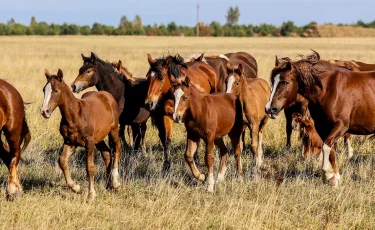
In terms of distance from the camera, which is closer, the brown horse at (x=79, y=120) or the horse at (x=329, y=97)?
the brown horse at (x=79, y=120)

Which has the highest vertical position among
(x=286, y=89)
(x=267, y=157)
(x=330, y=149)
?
(x=286, y=89)

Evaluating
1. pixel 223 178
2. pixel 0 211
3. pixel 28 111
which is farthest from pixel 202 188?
pixel 28 111

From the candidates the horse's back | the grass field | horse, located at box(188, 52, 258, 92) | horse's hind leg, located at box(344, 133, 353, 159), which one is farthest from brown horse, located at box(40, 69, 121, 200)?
the horse's back

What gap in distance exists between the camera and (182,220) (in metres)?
6.86

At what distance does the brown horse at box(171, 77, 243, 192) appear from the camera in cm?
847

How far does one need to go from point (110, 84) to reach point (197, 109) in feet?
8.82

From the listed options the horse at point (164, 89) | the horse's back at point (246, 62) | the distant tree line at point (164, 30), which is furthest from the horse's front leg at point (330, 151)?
the distant tree line at point (164, 30)

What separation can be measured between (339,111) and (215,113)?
1693 millimetres

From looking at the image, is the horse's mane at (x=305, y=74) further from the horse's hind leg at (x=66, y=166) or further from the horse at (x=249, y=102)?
the horse's hind leg at (x=66, y=166)

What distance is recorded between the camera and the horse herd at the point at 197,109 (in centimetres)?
809

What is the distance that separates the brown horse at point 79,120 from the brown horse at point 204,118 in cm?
102

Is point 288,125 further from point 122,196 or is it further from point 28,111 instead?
point 28,111

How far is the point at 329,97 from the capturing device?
8.72 meters

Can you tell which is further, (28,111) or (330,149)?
(28,111)
